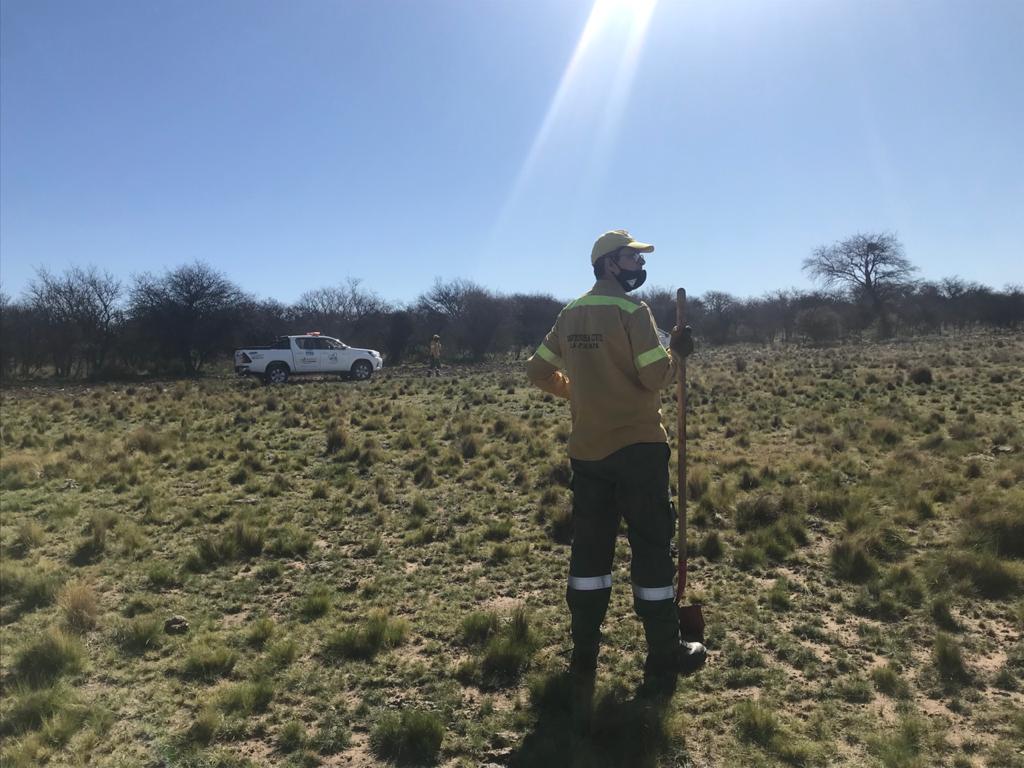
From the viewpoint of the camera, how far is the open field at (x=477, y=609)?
10.5 ft

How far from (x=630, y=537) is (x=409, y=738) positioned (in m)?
1.51

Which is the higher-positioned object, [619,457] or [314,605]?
[619,457]

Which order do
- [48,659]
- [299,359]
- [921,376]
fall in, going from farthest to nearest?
1. [299,359]
2. [921,376]
3. [48,659]

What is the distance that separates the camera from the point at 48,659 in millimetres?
4039

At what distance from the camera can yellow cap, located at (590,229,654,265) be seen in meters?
3.65

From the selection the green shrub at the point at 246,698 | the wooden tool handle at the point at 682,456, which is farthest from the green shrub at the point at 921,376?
the green shrub at the point at 246,698

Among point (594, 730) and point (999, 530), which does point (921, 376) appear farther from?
point (594, 730)

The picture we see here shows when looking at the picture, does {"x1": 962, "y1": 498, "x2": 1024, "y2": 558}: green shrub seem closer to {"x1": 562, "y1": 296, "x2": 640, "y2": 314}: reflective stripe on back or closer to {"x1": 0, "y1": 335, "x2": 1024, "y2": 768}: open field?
{"x1": 0, "y1": 335, "x2": 1024, "y2": 768}: open field

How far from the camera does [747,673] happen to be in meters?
3.70

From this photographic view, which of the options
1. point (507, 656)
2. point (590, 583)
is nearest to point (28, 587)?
point (507, 656)

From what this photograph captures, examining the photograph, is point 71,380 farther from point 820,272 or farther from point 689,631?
point 820,272

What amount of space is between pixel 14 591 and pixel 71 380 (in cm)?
3070

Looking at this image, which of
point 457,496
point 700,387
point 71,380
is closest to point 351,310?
point 71,380

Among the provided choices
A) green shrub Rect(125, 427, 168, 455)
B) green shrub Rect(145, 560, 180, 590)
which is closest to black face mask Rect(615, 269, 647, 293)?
green shrub Rect(145, 560, 180, 590)
